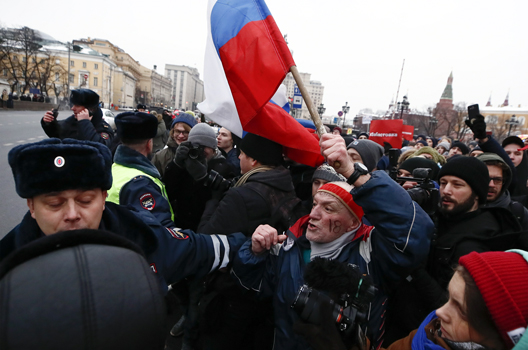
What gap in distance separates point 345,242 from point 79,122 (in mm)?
3918

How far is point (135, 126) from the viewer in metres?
2.60

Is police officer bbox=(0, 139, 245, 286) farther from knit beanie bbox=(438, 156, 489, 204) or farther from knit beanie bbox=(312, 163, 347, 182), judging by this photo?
knit beanie bbox=(438, 156, 489, 204)

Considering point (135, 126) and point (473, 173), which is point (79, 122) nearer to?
point (135, 126)

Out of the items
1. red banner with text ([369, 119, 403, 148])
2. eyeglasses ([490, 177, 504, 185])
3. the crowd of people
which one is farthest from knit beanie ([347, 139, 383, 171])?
red banner with text ([369, 119, 403, 148])

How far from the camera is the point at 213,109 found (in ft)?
8.98

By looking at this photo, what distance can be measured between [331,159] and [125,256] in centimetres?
122

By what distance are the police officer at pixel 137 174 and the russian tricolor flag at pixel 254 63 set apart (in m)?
0.75

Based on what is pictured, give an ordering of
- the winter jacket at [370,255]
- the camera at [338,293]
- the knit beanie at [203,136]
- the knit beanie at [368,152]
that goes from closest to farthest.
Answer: the camera at [338,293]
the winter jacket at [370,255]
the knit beanie at [203,136]
the knit beanie at [368,152]

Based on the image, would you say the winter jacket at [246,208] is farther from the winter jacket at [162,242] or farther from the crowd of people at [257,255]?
the winter jacket at [162,242]

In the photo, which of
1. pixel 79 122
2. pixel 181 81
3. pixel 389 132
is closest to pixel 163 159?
pixel 79 122

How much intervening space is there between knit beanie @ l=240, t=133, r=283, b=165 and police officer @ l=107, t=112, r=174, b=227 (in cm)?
75

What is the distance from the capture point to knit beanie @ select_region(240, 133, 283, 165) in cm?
253

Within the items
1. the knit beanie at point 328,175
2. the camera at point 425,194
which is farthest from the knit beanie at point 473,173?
the knit beanie at point 328,175

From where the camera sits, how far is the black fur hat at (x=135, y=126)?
8.41ft
